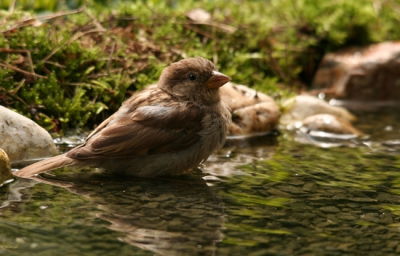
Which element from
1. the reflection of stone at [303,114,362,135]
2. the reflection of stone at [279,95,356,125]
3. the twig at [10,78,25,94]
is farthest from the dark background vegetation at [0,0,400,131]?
the reflection of stone at [303,114,362,135]

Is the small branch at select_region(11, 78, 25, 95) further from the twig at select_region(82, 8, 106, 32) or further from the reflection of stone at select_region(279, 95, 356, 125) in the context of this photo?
the reflection of stone at select_region(279, 95, 356, 125)

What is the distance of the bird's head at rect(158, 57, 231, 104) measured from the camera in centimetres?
485

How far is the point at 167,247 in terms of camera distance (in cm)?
Result: 316

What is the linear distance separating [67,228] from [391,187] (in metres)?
2.37

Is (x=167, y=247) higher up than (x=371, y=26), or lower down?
lower down

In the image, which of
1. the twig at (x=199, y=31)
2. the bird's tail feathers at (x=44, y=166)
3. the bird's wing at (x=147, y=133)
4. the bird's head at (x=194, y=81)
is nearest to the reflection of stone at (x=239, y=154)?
the bird's wing at (x=147, y=133)

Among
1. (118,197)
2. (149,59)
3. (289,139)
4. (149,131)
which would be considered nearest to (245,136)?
(289,139)

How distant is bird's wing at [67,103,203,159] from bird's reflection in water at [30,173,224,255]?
21cm

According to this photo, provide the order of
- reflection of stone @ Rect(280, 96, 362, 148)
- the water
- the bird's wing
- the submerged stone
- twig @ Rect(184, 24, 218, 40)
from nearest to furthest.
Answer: the water → the submerged stone → the bird's wing → reflection of stone @ Rect(280, 96, 362, 148) → twig @ Rect(184, 24, 218, 40)

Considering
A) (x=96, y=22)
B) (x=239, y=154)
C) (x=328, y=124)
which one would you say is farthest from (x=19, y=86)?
(x=328, y=124)

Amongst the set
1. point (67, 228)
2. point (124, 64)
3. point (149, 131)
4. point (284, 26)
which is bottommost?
point (67, 228)

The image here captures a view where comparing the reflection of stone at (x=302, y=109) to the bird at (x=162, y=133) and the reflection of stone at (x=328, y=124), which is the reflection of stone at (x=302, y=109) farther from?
the bird at (x=162, y=133)

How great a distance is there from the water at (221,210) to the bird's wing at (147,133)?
0.21m

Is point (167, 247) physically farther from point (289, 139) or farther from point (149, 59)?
point (149, 59)
